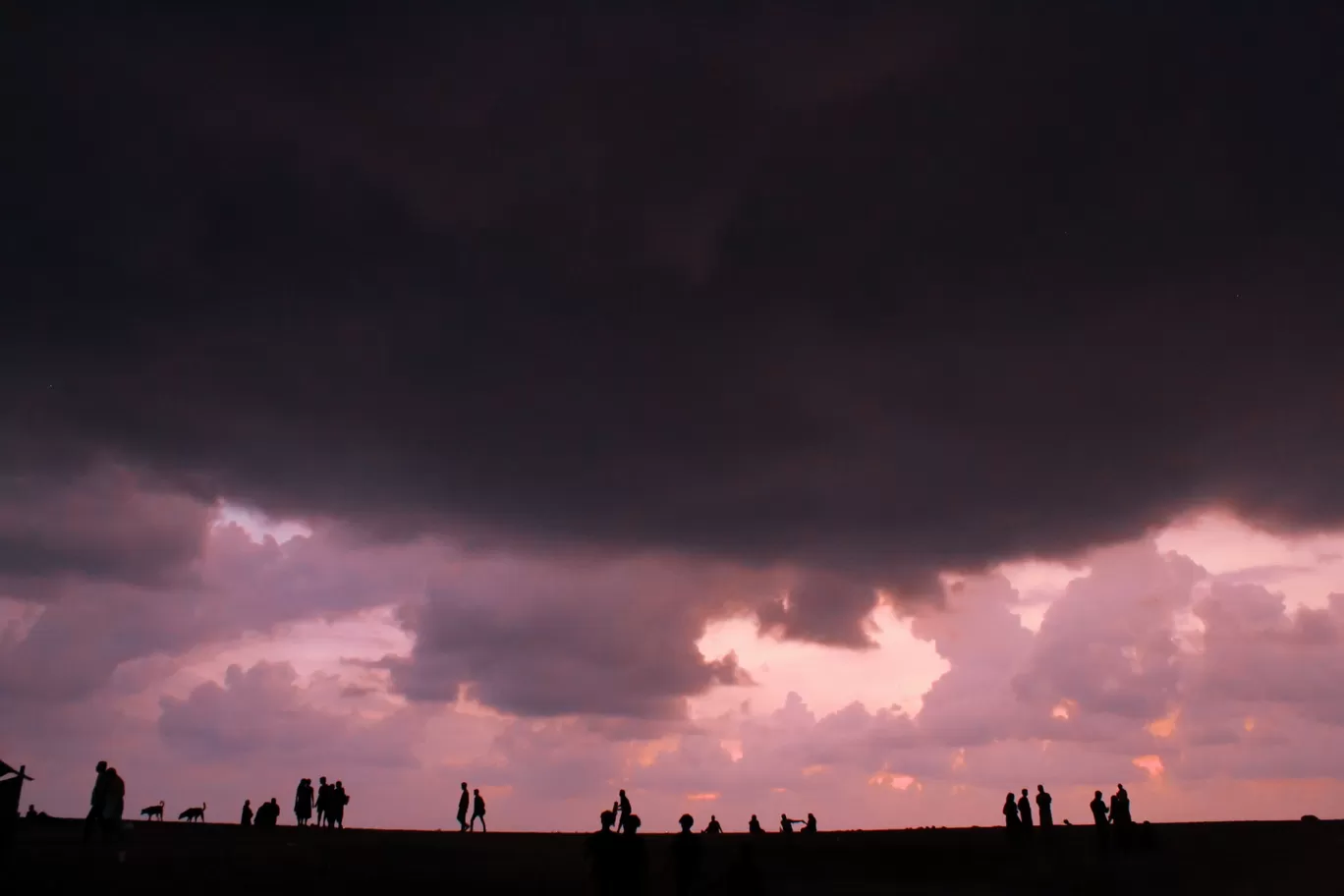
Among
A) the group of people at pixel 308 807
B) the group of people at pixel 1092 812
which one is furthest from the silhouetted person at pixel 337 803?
the group of people at pixel 1092 812

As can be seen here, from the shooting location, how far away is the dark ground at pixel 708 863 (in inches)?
1099

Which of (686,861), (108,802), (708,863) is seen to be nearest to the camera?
(686,861)

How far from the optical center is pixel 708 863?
3588 centimetres

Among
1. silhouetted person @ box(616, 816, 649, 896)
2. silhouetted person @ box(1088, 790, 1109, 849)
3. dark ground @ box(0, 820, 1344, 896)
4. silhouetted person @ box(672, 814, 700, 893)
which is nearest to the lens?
silhouetted person @ box(616, 816, 649, 896)

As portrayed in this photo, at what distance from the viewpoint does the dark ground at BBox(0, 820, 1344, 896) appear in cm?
2792

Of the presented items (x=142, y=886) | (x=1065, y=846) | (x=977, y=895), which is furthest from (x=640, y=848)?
(x=1065, y=846)

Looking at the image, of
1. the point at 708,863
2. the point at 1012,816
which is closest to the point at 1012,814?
the point at 1012,816

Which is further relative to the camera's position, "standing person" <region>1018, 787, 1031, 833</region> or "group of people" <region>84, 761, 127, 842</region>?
"standing person" <region>1018, 787, 1031, 833</region>

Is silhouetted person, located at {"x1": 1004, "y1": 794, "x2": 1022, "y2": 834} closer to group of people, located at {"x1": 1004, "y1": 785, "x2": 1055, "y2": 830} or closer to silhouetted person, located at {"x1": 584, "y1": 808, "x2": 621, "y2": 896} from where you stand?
group of people, located at {"x1": 1004, "y1": 785, "x2": 1055, "y2": 830}

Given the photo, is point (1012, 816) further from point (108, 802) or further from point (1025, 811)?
point (108, 802)

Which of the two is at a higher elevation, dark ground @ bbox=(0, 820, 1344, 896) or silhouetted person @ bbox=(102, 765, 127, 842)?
silhouetted person @ bbox=(102, 765, 127, 842)

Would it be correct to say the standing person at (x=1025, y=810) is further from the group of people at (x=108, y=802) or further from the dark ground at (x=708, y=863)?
the group of people at (x=108, y=802)

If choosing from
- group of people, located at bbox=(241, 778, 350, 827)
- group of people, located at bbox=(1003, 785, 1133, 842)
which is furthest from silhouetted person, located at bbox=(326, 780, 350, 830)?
group of people, located at bbox=(1003, 785, 1133, 842)

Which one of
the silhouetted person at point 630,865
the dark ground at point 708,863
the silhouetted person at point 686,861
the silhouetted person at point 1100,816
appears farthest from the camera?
the silhouetted person at point 1100,816
